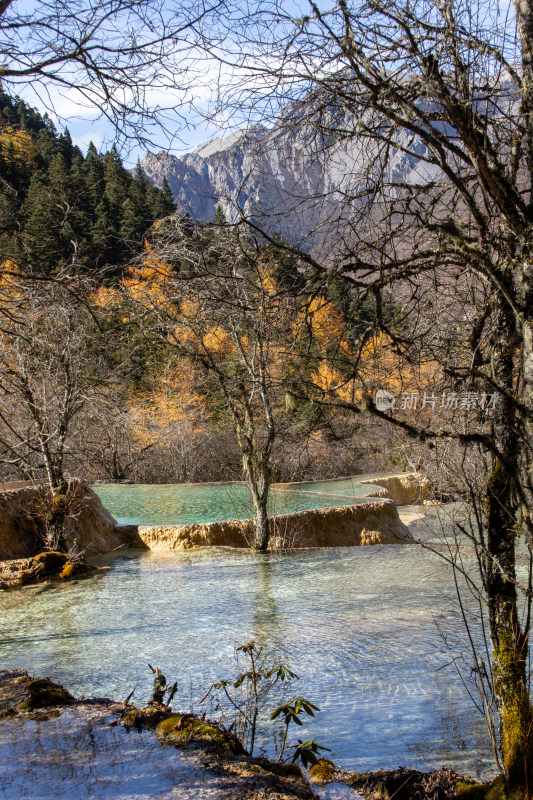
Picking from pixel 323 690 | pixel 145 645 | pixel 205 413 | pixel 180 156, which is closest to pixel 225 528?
pixel 145 645

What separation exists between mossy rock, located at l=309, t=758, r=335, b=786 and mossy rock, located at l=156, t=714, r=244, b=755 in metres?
0.35

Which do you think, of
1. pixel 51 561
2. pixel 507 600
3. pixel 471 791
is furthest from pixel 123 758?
pixel 51 561

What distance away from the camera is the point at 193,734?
291 cm

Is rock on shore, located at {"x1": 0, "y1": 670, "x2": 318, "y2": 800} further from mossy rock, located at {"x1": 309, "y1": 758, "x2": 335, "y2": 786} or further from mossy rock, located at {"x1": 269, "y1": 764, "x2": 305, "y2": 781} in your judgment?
mossy rock, located at {"x1": 309, "y1": 758, "x2": 335, "y2": 786}

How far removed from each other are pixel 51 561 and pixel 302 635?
448cm

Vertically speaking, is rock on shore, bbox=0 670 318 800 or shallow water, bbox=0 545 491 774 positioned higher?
rock on shore, bbox=0 670 318 800

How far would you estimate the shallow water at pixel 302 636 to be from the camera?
354 cm

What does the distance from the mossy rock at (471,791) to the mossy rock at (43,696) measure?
2.13 metres

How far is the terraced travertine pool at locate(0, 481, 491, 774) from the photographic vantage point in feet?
11.6

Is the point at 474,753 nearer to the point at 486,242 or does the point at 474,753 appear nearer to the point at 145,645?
the point at 486,242

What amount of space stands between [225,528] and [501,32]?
27.4ft

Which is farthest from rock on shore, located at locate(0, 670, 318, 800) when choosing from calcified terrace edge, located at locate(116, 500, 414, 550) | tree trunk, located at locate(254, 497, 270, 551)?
calcified terrace edge, located at locate(116, 500, 414, 550)

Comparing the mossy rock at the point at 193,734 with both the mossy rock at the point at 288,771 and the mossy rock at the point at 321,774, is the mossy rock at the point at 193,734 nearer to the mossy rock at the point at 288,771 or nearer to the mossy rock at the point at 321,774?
the mossy rock at the point at 288,771

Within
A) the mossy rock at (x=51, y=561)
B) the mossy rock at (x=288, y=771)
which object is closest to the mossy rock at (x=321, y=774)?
the mossy rock at (x=288, y=771)
